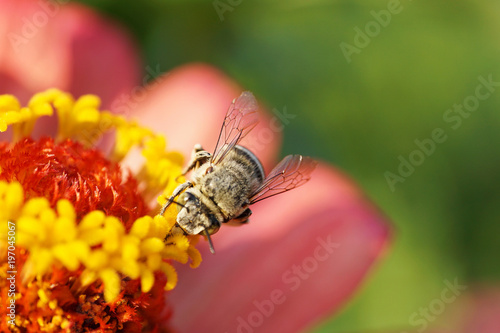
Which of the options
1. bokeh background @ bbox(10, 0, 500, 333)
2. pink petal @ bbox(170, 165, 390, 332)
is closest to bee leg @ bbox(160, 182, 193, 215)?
pink petal @ bbox(170, 165, 390, 332)

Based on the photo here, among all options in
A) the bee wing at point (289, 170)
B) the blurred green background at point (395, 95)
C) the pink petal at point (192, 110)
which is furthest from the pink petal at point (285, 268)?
the blurred green background at point (395, 95)

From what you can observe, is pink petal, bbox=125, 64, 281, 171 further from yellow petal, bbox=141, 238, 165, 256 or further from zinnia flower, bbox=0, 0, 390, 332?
yellow petal, bbox=141, 238, 165, 256

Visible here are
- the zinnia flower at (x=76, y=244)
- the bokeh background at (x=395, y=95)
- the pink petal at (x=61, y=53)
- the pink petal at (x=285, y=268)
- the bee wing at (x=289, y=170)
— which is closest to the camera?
the zinnia flower at (x=76, y=244)

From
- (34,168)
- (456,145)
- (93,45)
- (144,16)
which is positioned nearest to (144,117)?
(93,45)

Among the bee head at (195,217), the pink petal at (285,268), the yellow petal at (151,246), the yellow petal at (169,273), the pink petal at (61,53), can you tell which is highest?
the pink petal at (61,53)

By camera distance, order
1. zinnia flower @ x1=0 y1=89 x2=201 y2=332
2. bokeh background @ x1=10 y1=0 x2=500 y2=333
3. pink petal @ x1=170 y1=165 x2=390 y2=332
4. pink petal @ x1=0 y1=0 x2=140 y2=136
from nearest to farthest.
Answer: zinnia flower @ x1=0 y1=89 x2=201 y2=332 → pink petal @ x1=170 y1=165 x2=390 y2=332 → pink petal @ x1=0 y1=0 x2=140 y2=136 → bokeh background @ x1=10 y1=0 x2=500 y2=333

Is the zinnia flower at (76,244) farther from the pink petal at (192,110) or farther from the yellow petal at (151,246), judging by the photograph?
the pink petal at (192,110)

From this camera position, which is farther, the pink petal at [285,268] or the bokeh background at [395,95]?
the bokeh background at [395,95]
